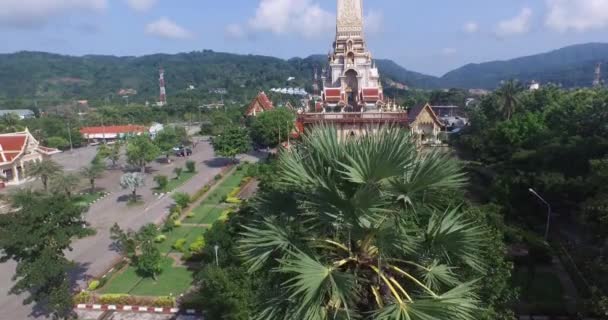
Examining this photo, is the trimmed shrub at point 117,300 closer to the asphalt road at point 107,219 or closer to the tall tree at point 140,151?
the asphalt road at point 107,219

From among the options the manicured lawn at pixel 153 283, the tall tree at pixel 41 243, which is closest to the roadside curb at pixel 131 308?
the manicured lawn at pixel 153 283

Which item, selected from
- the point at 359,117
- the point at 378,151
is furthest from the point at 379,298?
the point at 359,117

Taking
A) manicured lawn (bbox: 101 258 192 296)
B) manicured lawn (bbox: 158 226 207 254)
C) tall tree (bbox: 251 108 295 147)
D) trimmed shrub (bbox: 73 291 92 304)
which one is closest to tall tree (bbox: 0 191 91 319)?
trimmed shrub (bbox: 73 291 92 304)

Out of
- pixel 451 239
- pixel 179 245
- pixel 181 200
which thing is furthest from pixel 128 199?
pixel 451 239

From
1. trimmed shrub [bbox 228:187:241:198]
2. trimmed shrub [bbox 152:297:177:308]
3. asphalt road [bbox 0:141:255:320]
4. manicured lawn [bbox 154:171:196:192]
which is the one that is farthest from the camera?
manicured lawn [bbox 154:171:196:192]

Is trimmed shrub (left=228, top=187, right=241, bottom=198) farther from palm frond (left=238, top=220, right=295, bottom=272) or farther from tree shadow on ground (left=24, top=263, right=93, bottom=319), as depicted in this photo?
palm frond (left=238, top=220, right=295, bottom=272)
